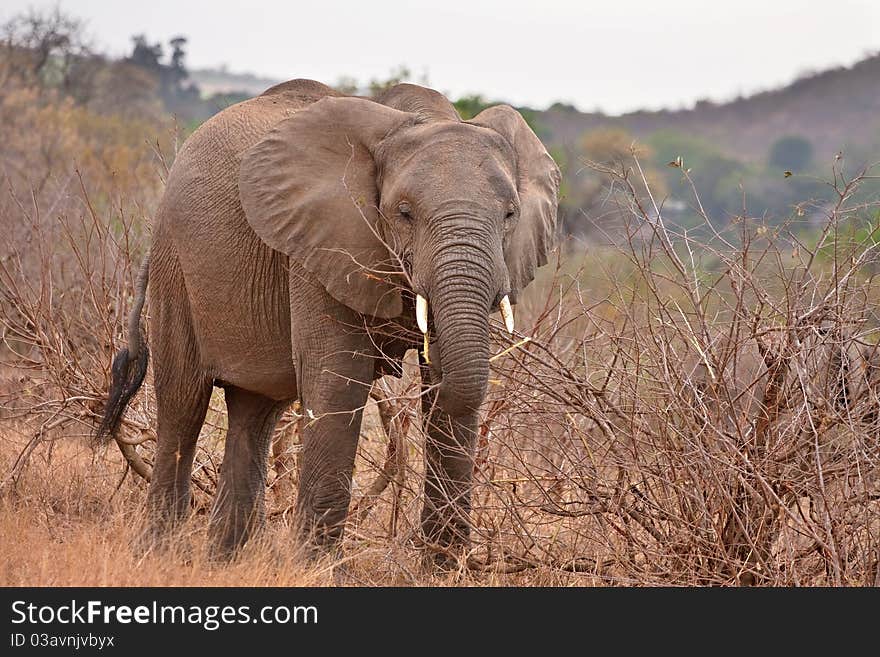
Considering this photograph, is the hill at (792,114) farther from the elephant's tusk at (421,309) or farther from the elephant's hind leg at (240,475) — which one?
the elephant's tusk at (421,309)

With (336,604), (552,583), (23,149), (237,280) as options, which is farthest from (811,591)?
(23,149)

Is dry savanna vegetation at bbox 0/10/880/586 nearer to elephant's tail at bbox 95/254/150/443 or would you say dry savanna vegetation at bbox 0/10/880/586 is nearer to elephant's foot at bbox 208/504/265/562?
elephant's foot at bbox 208/504/265/562

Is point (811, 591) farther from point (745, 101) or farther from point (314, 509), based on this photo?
point (745, 101)

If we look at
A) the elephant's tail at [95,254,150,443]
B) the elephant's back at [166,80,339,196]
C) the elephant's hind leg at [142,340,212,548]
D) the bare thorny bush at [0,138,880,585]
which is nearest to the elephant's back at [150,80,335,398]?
the elephant's back at [166,80,339,196]

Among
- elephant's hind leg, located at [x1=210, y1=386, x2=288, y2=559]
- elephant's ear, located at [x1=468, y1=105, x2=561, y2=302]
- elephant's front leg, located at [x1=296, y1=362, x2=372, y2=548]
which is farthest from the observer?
elephant's hind leg, located at [x1=210, y1=386, x2=288, y2=559]

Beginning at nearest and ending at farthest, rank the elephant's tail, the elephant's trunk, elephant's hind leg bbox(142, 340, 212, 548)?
the elephant's trunk
elephant's hind leg bbox(142, 340, 212, 548)
the elephant's tail

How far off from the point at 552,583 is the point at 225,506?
1761mm

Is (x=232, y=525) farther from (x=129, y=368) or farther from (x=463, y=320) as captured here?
(x=463, y=320)

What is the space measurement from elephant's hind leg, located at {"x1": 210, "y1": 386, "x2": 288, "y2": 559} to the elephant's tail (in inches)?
20.4

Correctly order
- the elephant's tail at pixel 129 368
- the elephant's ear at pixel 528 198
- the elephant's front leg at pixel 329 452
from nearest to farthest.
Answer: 1. the elephant's ear at pixel 528 198
2. the elephant's front leg at pixel 329 452
3. the elephant's tail at pixel 129 368

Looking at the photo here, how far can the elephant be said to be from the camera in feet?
16.9

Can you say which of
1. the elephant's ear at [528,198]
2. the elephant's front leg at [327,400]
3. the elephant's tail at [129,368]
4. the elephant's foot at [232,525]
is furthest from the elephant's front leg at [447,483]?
the elephant's tail at [129,368]

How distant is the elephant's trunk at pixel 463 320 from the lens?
496cm

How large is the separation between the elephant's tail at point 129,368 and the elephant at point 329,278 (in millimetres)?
15
